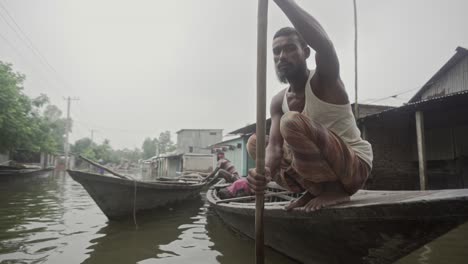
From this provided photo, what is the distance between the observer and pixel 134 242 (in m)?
3.56

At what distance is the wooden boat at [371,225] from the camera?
1249 mm

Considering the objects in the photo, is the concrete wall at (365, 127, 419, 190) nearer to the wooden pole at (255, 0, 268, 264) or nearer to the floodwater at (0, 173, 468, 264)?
the floodwater at (0, 173, 468, 264)

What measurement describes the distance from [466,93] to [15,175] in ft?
56.2

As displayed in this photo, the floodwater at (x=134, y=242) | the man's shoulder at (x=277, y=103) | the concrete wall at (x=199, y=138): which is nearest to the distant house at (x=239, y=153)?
the floodwater at (x=134, y=242)

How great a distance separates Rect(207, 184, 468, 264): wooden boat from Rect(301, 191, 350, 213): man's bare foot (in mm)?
44

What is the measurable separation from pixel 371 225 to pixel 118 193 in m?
4.17

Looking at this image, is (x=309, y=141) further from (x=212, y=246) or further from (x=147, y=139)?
(x=147, y=139)

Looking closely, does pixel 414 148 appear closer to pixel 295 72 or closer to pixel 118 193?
pixel 295 72

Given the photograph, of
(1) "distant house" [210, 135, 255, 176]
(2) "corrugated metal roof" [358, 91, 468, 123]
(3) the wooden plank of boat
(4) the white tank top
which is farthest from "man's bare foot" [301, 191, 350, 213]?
(1) "distant house" [210, 135, 255, 176]

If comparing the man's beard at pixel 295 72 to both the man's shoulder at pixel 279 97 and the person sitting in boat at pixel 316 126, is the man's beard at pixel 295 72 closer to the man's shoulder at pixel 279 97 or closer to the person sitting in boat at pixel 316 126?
the person sitting in boat at pixel 316 126

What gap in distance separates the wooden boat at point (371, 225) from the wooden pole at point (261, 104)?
32 cm

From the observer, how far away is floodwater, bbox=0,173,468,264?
2.91 meters

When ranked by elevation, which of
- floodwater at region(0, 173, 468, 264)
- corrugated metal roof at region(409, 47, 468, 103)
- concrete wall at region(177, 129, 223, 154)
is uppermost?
corrugated metal roof at region(409, 47, 468, 103)

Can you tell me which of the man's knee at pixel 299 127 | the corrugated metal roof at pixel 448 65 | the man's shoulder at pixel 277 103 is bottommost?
the man's knee at pixel 299 127
